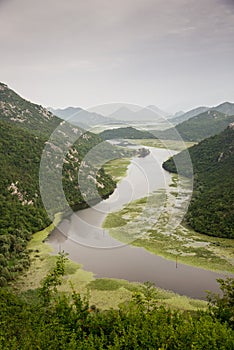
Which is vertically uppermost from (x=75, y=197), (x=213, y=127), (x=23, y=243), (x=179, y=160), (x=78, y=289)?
(x=213, y=127)

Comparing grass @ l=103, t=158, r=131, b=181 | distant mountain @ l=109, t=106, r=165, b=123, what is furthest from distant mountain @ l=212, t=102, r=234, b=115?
distant mountain @ l=109, t=106, r=165, b=123

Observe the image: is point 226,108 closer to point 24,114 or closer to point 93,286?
point 24,114

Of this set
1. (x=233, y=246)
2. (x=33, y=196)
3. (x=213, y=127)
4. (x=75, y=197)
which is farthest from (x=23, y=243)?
(x=213, y=127)

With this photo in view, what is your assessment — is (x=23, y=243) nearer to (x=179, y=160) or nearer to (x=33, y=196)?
(x=33, y=196)

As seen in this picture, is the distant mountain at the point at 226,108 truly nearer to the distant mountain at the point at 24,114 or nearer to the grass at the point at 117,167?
the grass at the point at 117,167

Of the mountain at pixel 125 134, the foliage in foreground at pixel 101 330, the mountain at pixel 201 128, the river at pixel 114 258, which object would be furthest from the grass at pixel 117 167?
the foliage in foreground at pixel 101 330

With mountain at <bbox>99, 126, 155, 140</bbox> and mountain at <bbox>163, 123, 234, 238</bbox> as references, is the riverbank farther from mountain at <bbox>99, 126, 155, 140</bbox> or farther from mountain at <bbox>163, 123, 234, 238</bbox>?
mountain at <bbox>99, 126, 155, 140</bbox>
